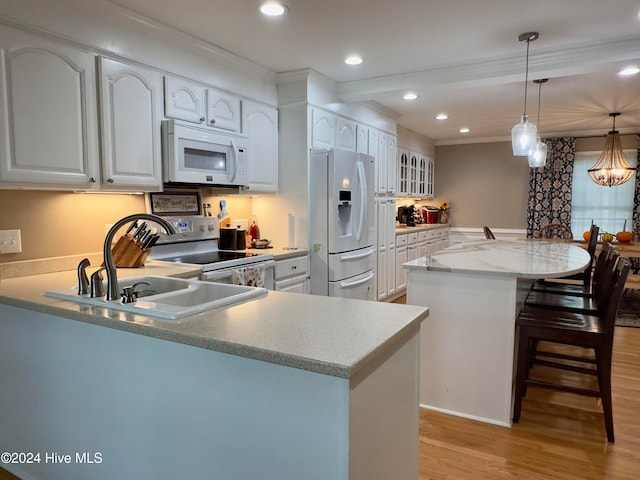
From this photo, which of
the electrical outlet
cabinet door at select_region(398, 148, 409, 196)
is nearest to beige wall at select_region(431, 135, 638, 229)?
cabinet door at select_region(398, 148, 409, 196)

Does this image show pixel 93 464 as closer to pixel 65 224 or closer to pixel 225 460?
pixel 225 460

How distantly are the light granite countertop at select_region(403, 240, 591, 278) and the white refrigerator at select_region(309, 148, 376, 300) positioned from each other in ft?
2.94

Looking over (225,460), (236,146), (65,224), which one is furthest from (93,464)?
(236,146)

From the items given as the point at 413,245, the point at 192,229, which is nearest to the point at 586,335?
the point at 192,229

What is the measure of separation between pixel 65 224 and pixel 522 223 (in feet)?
21.4

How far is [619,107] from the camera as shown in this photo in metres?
4.80

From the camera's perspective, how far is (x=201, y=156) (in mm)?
2881

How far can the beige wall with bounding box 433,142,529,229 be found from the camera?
6934 mm

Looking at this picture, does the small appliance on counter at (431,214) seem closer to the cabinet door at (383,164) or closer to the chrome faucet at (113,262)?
the cabinet door at (383,164)

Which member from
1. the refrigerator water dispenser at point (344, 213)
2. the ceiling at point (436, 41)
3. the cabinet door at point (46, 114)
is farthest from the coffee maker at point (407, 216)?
the cabinet door at point (46, 114)

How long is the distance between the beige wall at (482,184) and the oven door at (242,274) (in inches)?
202

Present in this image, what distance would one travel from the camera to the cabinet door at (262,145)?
339 centimetres

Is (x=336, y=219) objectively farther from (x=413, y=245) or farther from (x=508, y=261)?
(x=413, y=245)

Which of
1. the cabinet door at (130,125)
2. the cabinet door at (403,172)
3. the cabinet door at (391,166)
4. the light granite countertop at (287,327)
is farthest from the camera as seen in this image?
the cabinet door at (403,172)
